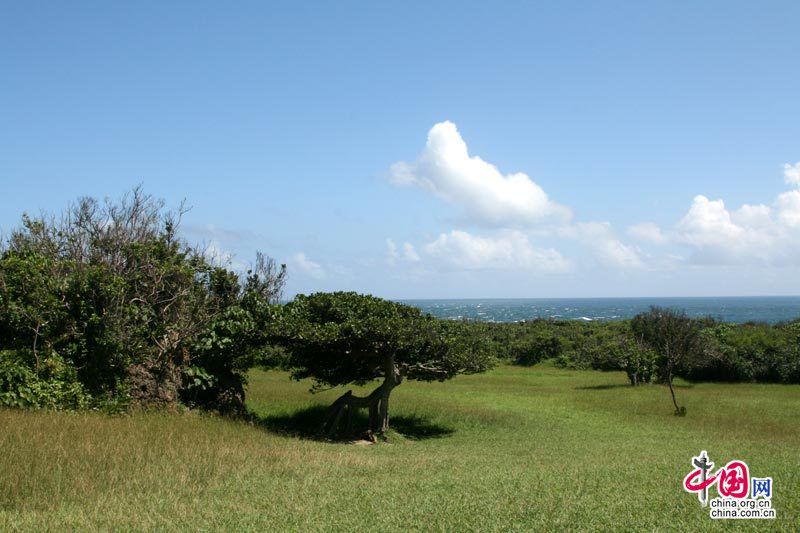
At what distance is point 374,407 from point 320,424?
201cm

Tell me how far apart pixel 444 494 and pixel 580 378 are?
41008 mm

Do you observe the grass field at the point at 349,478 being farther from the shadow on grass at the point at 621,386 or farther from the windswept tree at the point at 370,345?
the shadow on grass at the point at 621,386

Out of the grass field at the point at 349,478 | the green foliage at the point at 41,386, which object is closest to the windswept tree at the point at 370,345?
the grass field at the point at 349,478

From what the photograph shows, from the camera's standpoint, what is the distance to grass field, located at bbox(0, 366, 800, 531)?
7164mm

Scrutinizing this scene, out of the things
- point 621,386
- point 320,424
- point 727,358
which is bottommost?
point 621,386

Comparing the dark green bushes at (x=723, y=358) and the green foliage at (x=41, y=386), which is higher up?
the green foliage at (x=41, y=386)

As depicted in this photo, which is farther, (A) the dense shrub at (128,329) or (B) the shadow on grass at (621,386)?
(B) the shadow on grass at (621,386)

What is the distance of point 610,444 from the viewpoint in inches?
649

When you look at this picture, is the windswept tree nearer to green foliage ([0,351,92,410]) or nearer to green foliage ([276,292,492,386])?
green foliage ([276,292,492,386])

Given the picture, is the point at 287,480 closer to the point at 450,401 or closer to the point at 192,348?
the point at 192,348

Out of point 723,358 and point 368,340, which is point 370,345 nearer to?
point 368,340

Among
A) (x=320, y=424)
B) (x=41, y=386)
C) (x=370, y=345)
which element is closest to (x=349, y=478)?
(x=370, y=345)

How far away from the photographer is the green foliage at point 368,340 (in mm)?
17219

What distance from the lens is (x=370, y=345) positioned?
1802 cm
